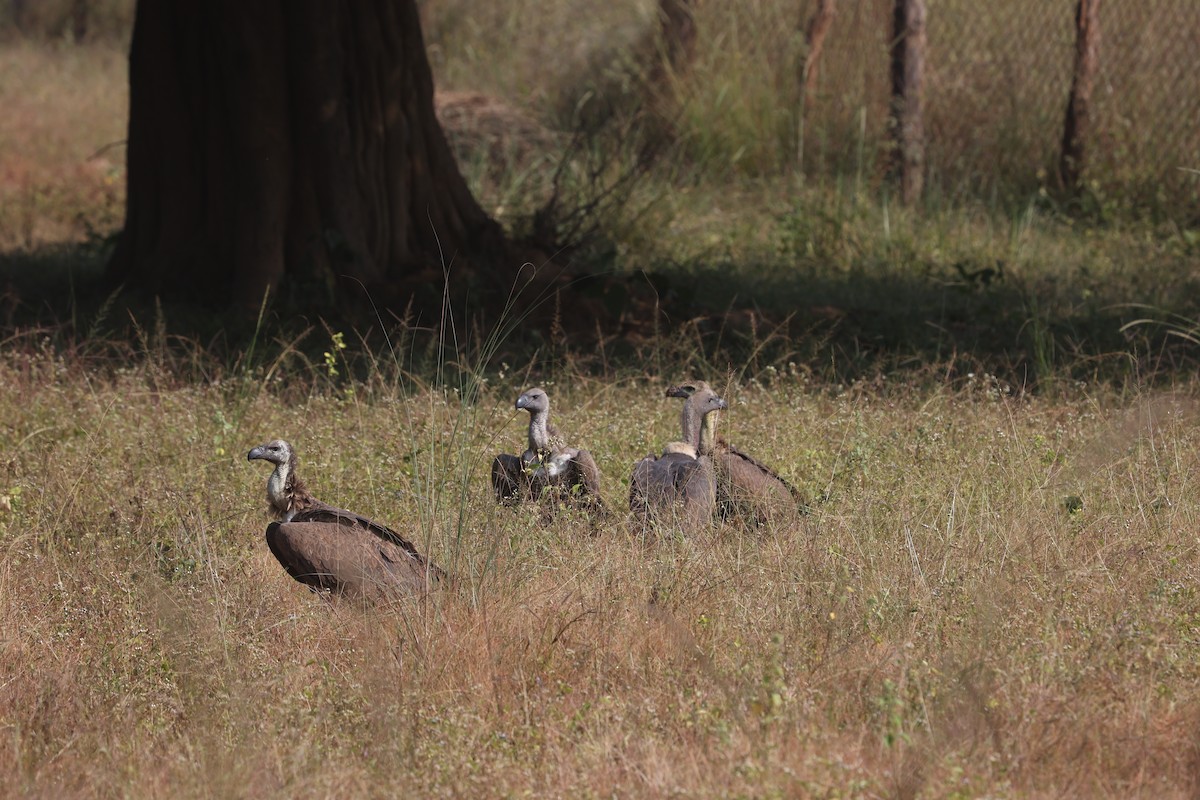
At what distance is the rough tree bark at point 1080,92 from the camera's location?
1170 centimetres

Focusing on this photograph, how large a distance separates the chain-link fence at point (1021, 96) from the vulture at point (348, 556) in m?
7.75

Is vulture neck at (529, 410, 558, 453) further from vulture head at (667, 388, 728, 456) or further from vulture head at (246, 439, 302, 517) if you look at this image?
vulture head at (246, 439, 302, 517)

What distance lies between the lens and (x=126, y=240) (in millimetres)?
9312

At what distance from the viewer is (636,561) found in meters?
4.66

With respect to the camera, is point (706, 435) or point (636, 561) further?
point (706, 435)

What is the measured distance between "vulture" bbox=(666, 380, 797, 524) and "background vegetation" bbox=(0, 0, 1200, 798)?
0.43 feet

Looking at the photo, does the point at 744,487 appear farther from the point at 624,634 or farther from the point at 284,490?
the point at 284,490

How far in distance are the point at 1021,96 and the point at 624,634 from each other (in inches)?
370

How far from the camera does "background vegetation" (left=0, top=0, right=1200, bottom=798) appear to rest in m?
3.63

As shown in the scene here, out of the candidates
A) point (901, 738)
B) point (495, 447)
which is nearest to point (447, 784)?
point (901, 738)

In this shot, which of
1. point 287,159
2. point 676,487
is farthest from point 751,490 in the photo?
point 287,159

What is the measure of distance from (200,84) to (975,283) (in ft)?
16.1

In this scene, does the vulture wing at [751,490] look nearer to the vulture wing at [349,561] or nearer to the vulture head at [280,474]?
the vulture wing at [349,561]

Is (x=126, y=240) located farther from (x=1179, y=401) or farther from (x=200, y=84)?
(x=1179, y=401)
